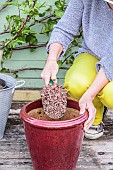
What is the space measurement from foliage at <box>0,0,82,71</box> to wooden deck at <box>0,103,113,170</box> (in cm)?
62

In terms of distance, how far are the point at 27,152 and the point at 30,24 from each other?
1038 mm

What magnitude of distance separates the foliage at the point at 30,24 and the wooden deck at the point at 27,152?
2.02 ft

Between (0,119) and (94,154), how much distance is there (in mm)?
567

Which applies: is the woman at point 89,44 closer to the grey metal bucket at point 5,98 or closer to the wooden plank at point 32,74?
the grey metal bucket at point 5,98

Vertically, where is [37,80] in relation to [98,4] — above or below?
below

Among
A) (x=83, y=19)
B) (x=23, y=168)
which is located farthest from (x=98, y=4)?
(x=23, y=168)

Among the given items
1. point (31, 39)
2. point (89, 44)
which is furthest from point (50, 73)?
point (31, 39)

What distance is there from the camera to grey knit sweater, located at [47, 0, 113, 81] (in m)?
2.30

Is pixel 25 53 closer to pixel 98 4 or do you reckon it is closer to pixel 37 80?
pixel 37 80

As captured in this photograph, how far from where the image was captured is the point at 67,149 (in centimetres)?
204

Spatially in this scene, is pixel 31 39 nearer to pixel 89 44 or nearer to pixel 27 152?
pixel 89 44

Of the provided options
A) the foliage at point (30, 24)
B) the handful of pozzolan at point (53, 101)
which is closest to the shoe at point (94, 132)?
the handful of pozzolan at point (53, 101)

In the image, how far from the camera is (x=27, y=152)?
2418 mm

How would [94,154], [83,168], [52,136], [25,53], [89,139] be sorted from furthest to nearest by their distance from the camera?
[25,53]
[89,139]
[94,154]
[83,168]
[52,136]
